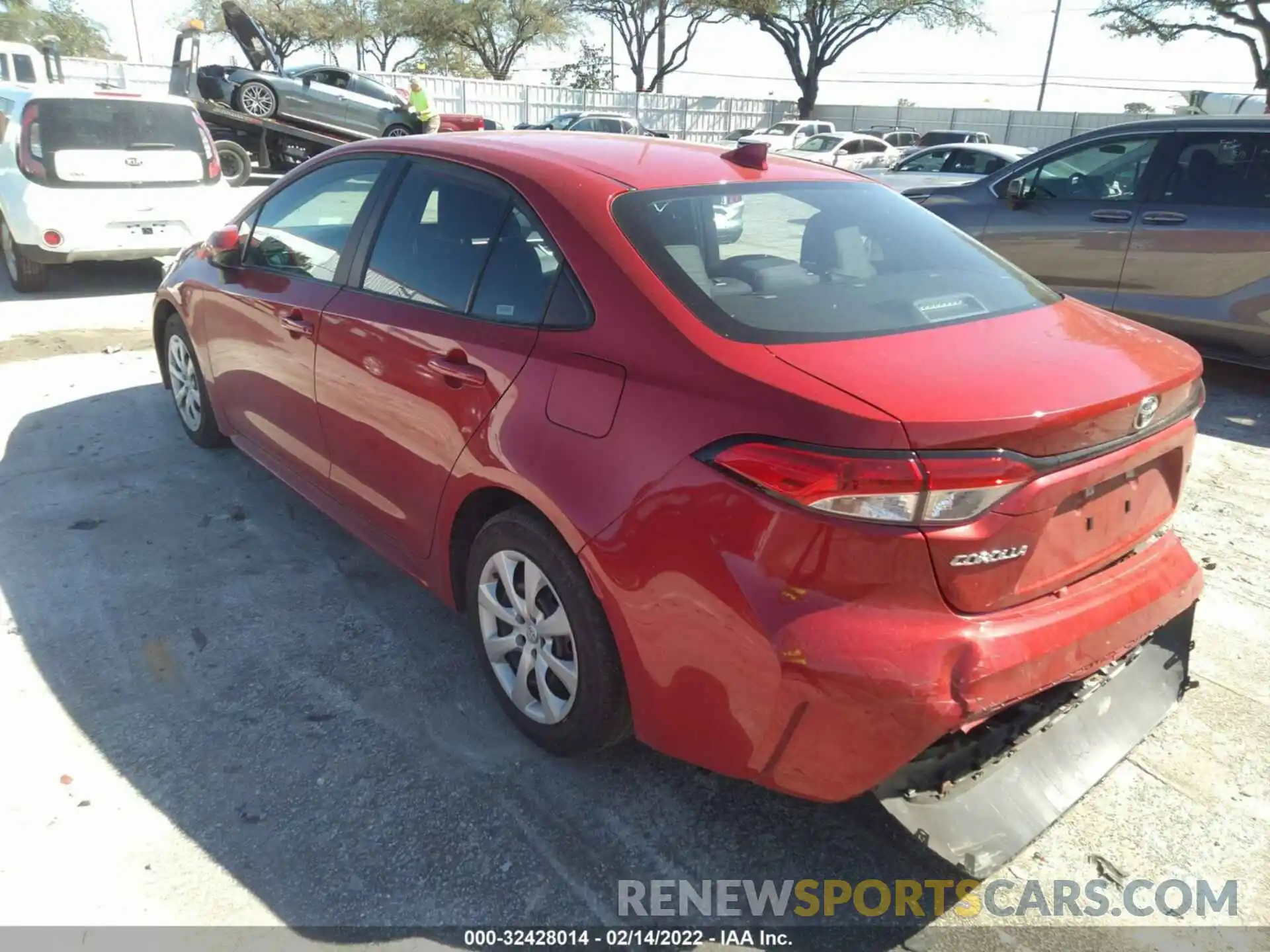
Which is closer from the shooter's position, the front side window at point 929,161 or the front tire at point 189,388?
the front tire at point 189,388

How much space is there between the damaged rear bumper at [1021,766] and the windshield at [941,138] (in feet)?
94.5

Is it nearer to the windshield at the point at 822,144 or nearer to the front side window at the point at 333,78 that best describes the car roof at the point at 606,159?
the front side window at the point at 333,78

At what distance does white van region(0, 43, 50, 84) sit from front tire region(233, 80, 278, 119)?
3.83 m

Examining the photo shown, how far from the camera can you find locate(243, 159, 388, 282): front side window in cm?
348

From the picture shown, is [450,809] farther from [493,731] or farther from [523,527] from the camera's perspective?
[523,527]

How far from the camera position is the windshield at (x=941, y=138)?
28656 mm

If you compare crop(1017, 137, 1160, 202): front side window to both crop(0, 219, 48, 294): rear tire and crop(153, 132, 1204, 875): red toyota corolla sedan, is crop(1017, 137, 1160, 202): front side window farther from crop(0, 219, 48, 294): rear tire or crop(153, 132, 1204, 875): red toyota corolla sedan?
crop(0, 219, 48, 294): rear tire

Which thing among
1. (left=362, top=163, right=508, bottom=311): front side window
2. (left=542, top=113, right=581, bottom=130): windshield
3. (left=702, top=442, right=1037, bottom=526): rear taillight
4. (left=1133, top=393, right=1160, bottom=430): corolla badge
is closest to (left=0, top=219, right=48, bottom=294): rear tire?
(left=362, top=163, right=508, bottom=311): front side window

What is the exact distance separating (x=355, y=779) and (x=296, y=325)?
1750mm

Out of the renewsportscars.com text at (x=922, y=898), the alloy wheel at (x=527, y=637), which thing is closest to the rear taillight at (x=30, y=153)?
the alloy wheel at (x=527, y=637)

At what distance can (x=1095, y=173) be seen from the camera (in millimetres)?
6773

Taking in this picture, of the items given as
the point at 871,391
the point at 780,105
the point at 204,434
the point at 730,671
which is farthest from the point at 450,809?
the point at 780,105

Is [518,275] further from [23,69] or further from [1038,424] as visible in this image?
[23,69]

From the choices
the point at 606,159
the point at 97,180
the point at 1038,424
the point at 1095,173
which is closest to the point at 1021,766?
the point at 1038,424
